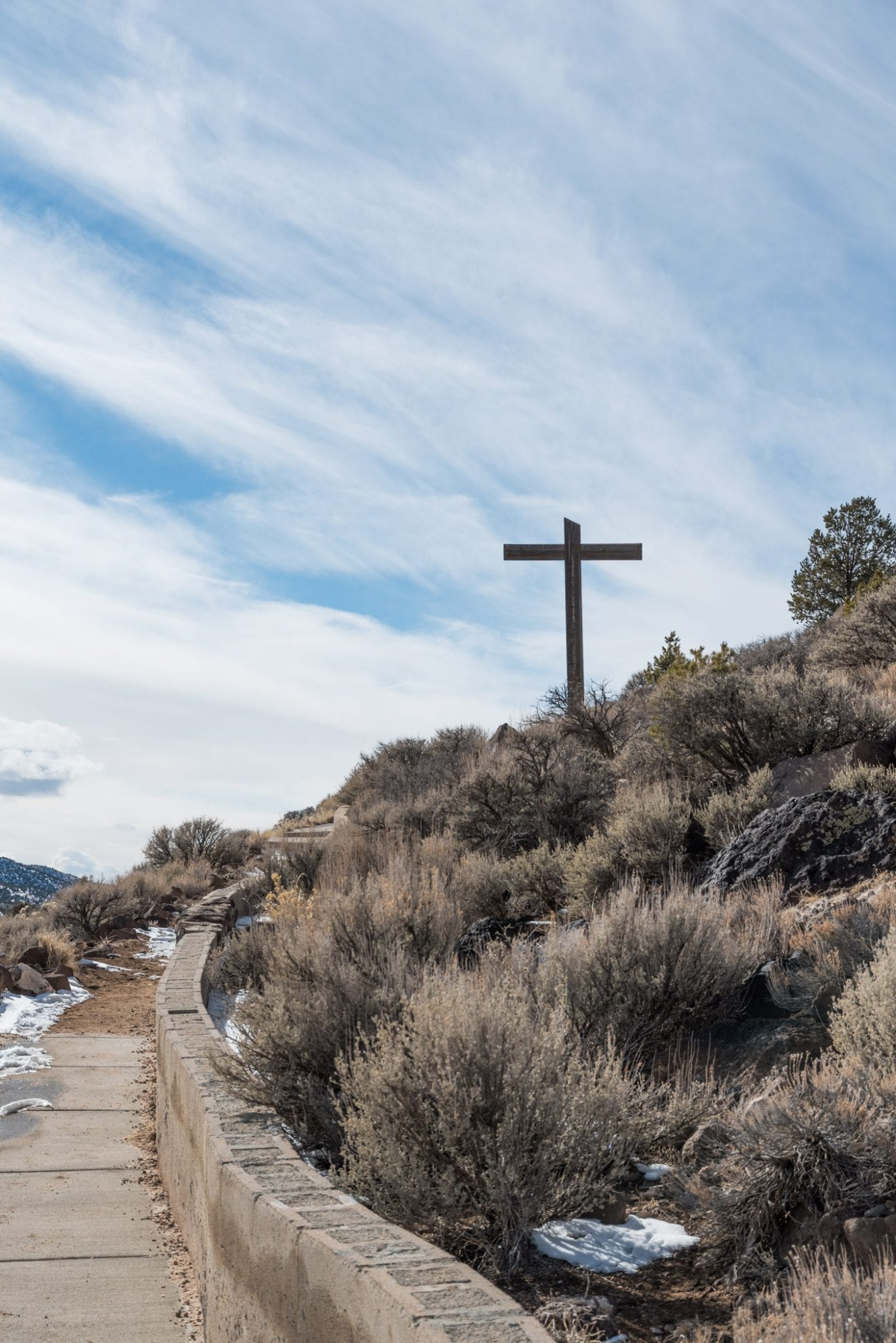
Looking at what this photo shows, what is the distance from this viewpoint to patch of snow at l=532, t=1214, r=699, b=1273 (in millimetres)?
3963

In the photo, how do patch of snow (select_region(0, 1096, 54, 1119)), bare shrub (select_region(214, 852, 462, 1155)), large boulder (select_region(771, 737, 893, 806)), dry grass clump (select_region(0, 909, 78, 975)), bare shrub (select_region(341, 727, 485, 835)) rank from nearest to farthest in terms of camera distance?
bare shrub (select_region(214, 852, 462, 1155)), patch of snow (select_region(0, 1096, 54, 1119)), large boulder (select_region(771, 737, 893, 806)), dry grass clump (select_region(0, 909, 78, 975)), bare shrub (select_region(341, 727, 485, 835))

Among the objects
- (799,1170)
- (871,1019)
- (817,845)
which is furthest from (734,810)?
(799,1170)

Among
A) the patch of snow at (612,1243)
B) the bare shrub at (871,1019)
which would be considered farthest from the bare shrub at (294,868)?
the patch of snow at (612,1243)

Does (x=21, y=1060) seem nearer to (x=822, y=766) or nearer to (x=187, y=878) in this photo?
(x=822, y=766)

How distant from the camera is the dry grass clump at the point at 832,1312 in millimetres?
2598

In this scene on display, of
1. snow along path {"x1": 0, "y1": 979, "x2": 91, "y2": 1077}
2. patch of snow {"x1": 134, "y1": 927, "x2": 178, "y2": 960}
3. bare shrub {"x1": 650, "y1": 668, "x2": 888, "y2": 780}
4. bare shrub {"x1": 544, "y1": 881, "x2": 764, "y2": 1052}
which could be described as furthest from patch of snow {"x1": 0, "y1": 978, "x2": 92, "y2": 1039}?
bare shrub {"x1": 650, "y1": 668, "x2": 888, "y2": 780}

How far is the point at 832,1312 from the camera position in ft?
8.94

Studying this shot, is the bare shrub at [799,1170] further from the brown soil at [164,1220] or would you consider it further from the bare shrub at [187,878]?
the bare shrub at [187,878]

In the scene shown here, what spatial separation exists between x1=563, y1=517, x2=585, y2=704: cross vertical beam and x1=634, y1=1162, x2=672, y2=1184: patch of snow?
1466 cm

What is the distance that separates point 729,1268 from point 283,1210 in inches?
59.4

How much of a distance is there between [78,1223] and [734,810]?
6.15 meters

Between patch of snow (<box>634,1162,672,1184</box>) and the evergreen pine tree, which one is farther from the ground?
the evergreen pine tree

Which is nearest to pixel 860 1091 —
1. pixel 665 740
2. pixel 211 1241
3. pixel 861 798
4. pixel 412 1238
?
pixel 412 1238

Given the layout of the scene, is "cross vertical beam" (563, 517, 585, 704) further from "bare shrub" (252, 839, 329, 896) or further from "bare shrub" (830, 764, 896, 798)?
"bare shrub" (830, 764, 896, 798)
